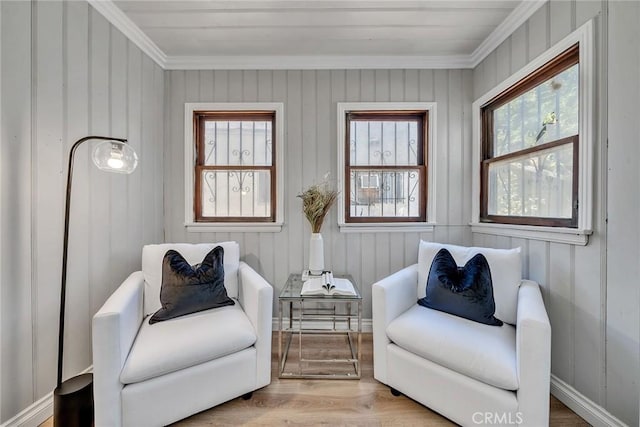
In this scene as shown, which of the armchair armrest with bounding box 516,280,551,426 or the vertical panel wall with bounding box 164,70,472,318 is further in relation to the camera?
the vertical panel wall with bounding box 164,70,472,318

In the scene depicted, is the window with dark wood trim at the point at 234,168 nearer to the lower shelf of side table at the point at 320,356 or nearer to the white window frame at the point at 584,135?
the lower shelf of side table at the point at 320,356

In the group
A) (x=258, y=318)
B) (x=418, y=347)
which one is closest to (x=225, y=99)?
(x=258, y=318)

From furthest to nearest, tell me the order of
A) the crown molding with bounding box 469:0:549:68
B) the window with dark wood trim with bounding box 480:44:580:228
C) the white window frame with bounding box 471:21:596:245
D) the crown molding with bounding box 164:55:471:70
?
the crown molding with bounding box 164:55:471:70
the crown molding with bounding box 469:0:549:68
the window with dark wood trim with bounding box 480:44:580:228
the white window frame with bounding box 471:21:596:245

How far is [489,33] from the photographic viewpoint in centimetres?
212

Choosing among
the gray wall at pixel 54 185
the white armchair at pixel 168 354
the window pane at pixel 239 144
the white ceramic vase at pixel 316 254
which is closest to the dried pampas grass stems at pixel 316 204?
the white ceramic vase at pixel 316 254

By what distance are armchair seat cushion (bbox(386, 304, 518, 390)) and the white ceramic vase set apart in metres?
0.78

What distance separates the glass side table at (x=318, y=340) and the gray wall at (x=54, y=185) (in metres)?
1.23

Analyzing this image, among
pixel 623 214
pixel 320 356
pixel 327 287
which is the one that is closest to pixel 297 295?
pixel 327 287

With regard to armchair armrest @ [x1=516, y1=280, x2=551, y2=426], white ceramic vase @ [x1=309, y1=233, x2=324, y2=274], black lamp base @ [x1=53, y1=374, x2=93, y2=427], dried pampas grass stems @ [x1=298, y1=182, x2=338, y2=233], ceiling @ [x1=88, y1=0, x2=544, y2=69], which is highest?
ceiling @ [x1=88, y1=0, x2=544, y2=69]

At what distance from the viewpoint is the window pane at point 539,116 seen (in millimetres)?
1616

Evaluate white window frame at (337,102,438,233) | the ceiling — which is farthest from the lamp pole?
white window frame at (337,102,438,233)

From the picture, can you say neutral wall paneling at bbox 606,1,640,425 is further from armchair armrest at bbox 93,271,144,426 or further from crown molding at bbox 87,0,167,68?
crown molding at bbox 87,0,167,68

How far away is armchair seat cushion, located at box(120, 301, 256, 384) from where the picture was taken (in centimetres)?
133

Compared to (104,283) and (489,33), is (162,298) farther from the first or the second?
(489,33)
